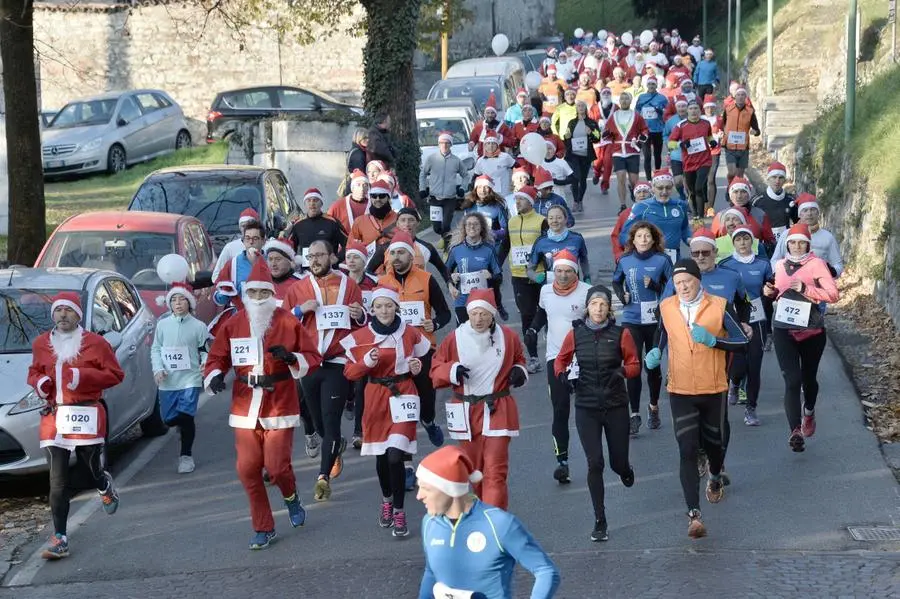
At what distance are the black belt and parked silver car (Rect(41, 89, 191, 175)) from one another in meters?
23.7

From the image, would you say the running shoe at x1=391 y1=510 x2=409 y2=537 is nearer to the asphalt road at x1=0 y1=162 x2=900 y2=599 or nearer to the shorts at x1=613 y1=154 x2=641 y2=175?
the asphalt road at x1=0 y1=162 x2=900 y2=599

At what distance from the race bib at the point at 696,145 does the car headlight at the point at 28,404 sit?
1284 cm

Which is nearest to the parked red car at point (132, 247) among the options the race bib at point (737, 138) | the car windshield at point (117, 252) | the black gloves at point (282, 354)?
the car windshield at point (117, 252)

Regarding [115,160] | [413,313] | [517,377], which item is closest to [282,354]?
[517,377]

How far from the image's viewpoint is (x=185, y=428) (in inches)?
460

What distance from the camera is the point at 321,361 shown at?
1007 centimetres

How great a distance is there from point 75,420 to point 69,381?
26 cm

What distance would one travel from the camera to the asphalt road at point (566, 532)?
28.7 feet

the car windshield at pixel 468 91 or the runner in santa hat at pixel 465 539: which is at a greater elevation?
the car windshield at pixel 468 91

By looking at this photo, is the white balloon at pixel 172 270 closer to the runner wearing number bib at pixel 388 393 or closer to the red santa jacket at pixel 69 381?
the red santa jacket at pixel 69 381

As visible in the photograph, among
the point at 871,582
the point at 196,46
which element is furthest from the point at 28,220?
the point at 196,46

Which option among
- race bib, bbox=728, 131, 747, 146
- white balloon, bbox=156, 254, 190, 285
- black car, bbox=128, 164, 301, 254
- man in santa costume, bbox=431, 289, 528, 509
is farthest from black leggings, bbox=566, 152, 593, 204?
man in santa costume, bbox=431, 289, 528, 509

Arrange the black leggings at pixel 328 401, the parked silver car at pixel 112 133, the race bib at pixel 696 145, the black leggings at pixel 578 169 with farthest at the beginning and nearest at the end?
the parked silver car at pixel 112 133, the black leggings at pixel 578 169, the race bib at pixel 696 145, the black leggings at pixel 328 401

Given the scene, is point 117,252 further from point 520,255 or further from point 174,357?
point 520,255
